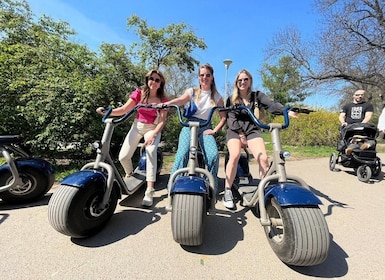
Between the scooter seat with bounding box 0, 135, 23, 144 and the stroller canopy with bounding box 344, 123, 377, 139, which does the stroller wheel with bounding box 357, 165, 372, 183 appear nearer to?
the stroller canopy with bounding box 344, 123, 377, 139

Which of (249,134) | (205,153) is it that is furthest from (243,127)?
(205,153)

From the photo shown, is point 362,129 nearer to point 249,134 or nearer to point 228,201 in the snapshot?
point 249,134

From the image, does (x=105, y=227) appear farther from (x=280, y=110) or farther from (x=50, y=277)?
(x=280, y=110)

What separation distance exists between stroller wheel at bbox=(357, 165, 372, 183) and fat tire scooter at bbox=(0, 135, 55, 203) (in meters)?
5.80

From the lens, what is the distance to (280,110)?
123 inches

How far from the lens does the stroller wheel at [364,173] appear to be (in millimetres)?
4910

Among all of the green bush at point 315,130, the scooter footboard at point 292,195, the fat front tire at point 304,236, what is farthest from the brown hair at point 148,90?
the green bush at point 315,130

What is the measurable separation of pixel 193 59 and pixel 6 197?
12.0m

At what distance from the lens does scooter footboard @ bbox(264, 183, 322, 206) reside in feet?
6.49

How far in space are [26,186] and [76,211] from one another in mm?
1633

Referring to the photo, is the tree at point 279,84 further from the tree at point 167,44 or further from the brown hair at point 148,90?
the brown hair at point 148,90

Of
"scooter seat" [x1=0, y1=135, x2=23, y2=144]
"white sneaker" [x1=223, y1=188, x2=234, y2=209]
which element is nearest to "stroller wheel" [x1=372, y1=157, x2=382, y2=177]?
"white sneaker" [x1=223, y1=188, x2=234, y2=209]

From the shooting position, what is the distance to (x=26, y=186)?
338cm

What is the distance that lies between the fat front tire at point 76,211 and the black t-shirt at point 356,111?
5.68 metres
